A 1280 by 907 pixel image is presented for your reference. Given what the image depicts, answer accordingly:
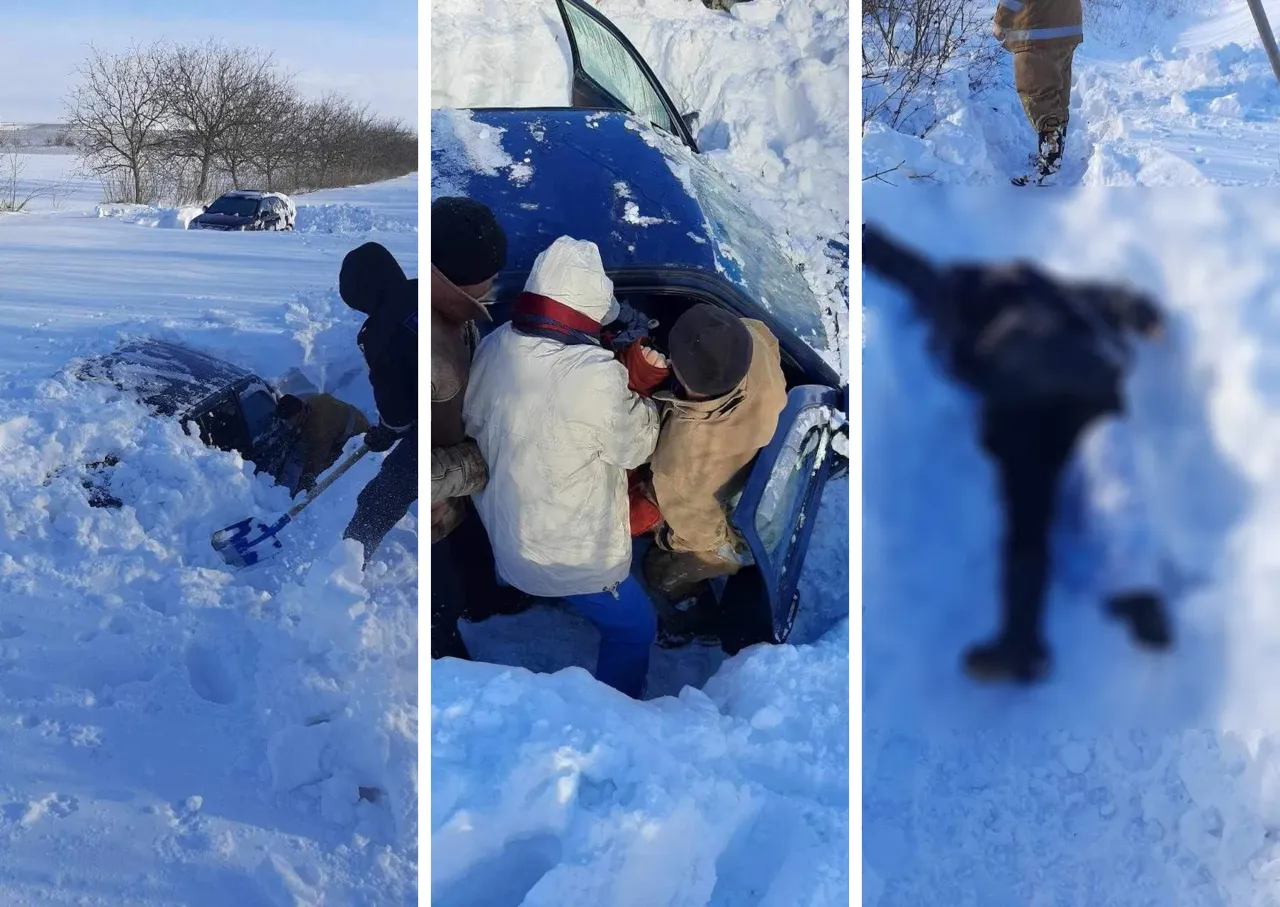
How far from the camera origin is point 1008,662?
1731 mm

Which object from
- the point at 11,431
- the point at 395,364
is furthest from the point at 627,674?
the point at 11,431

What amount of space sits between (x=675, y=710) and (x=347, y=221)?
1.30 m

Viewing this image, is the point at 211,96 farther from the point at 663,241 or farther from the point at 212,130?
the point at 663,241

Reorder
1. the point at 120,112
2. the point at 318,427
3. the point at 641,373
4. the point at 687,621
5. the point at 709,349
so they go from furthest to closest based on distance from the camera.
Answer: the point at 687,621 < the point at 318,427 < the point at 120,112 < the point at 641,373 < the point at 709,349

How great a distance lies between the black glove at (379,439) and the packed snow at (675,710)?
1.60 ft

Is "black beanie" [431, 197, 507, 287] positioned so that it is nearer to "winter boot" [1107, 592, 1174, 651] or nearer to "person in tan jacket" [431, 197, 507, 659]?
"person in tan jacket" [431, 197, 507, 659]

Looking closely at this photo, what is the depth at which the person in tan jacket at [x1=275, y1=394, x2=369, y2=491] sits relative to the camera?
5.86 feet

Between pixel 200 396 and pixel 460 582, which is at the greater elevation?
pixel 200 396

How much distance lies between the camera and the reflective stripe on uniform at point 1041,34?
1.74 metres

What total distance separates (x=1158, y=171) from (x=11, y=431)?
2.60 metres

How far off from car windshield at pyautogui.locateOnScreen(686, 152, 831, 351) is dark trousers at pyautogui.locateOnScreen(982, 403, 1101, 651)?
1.50 ft

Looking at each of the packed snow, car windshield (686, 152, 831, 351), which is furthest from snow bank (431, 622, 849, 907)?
car windshield (686, 152, 831, 351)

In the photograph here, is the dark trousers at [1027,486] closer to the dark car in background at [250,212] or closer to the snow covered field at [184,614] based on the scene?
the snow covered field at [184,614]

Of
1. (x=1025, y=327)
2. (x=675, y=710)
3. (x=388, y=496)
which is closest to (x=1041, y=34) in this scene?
(x=1025, y=327)
